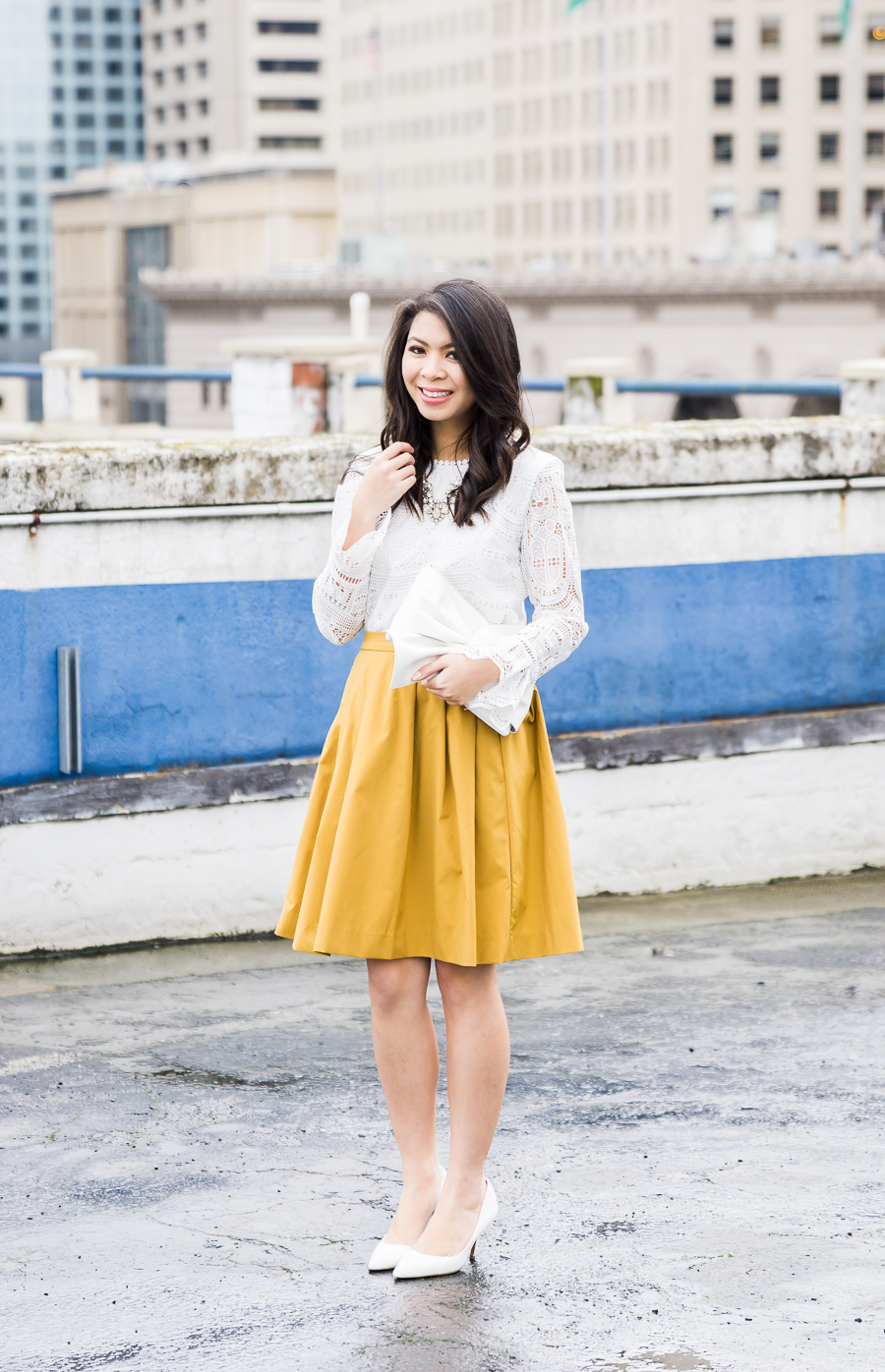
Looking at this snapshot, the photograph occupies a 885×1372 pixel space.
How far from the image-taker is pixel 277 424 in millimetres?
15016

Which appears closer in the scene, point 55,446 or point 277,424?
point 55,446

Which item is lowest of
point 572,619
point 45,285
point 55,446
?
point 572,619

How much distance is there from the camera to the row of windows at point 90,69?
15962 cm

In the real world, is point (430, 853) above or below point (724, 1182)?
Answer: above

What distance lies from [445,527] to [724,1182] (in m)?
1.51

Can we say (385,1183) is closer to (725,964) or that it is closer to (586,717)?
(725,964)

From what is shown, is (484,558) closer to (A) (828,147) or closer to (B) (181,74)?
(A) (828,147)

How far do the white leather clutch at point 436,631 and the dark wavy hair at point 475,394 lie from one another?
16cm

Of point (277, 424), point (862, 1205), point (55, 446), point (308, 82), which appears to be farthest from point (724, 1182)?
point (308, 82)

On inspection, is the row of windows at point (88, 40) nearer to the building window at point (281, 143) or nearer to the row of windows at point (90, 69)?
the row of windows at point (90, 69)

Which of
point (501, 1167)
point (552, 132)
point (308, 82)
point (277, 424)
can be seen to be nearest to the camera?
point (501, 1167)

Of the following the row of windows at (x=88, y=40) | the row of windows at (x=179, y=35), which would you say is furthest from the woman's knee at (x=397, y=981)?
the row of windows at (x=88, y=40)

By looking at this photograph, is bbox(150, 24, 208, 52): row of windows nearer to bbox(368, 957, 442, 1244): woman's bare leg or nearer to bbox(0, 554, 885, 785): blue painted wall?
bbox(0, 554, 885, 785): blue painted wall

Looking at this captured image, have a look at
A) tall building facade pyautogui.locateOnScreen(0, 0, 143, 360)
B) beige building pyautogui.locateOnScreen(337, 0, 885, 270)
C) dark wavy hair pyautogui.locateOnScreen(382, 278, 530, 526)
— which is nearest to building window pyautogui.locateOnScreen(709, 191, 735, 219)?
beige building pyautogui.locateOnScreen(337, 0, 885, 270)
